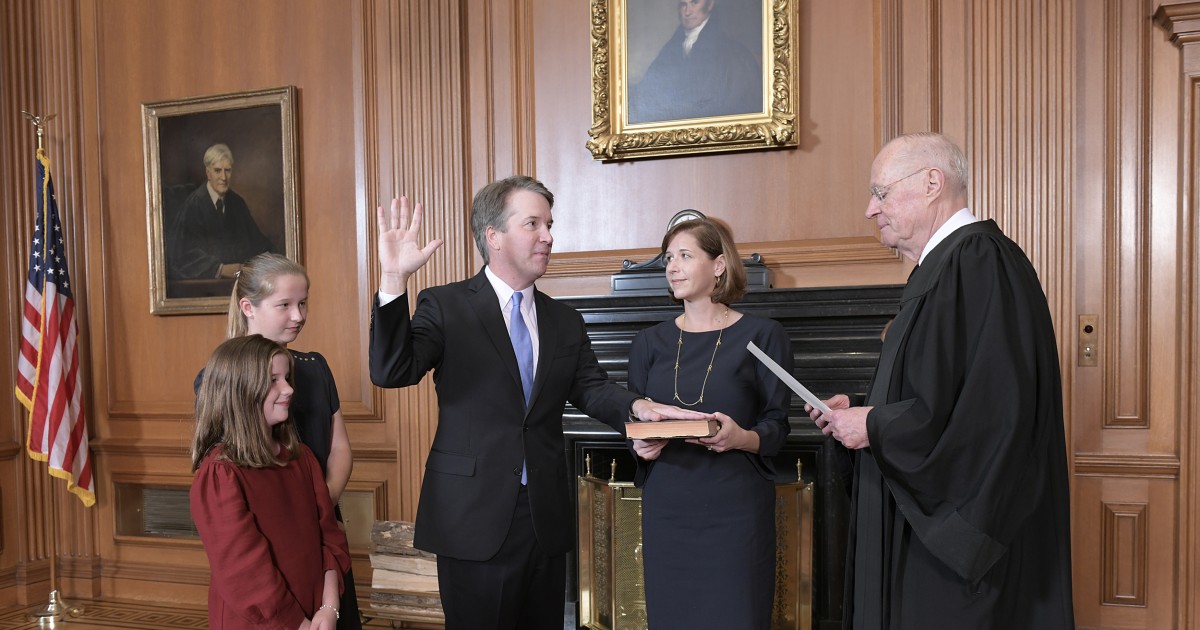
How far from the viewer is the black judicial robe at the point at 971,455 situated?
2.17 m

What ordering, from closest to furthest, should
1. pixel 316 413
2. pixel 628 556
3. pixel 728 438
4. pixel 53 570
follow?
pixel 728 438
pixel 316 413
pixel 628 556
pixel 53 570

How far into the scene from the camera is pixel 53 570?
18.1 feet

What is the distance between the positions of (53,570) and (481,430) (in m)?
4.42

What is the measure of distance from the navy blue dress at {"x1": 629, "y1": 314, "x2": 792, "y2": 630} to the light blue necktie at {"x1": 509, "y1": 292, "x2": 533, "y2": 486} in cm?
56

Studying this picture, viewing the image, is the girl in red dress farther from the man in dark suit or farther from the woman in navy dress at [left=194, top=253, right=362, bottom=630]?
the man in dark suit

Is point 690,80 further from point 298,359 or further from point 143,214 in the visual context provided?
point 143,214

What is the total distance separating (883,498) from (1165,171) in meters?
Result: 2.88

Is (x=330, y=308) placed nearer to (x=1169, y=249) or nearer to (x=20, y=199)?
(x=20, y=199)

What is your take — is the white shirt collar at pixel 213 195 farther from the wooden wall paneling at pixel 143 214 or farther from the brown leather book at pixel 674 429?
the brown leather book at pixel 674 429

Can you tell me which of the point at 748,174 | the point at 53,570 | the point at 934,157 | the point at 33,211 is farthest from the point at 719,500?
the point at 33,211

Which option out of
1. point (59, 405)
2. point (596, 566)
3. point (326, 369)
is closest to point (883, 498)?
point (326, 369)

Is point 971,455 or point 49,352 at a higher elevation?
point 49,352

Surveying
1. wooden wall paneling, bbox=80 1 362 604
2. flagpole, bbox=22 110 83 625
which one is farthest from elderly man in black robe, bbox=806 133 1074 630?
flagpole, bbox=22 110 83 625

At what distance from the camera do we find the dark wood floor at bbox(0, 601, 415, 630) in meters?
5.23
